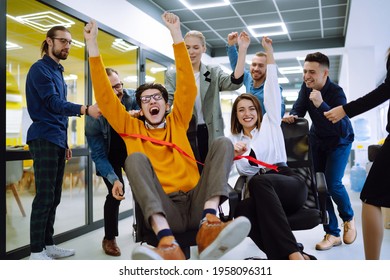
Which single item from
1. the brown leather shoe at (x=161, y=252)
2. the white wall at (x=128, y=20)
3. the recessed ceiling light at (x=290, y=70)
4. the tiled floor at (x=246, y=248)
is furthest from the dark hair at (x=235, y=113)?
the recessed ceiling light at (x=290, y=70)

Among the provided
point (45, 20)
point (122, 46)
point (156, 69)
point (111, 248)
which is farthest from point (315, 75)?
point (156, 69)

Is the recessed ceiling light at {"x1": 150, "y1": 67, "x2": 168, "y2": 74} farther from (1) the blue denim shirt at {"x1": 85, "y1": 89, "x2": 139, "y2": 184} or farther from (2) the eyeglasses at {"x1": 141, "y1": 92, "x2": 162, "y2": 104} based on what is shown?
(2) the eyeglasses at {"x1": 141, "y1": 92, "x2": 162, "y2": 104}

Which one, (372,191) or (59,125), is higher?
(59,125)

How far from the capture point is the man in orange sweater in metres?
1.29

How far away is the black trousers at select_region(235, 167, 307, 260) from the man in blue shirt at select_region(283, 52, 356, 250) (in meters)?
0.84

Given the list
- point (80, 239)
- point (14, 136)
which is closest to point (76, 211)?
point (80, 239)

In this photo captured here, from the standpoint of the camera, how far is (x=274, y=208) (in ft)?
5.03

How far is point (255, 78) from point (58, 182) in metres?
1.56

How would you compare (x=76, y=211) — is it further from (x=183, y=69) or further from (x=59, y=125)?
(x=183, y=69)

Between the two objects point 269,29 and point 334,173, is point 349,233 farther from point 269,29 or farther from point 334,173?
point 269,29

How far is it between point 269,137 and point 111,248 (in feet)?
4.78

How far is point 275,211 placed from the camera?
1526 mm

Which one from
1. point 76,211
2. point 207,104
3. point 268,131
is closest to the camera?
point 268,131

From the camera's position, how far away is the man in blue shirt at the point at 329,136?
2.45m
